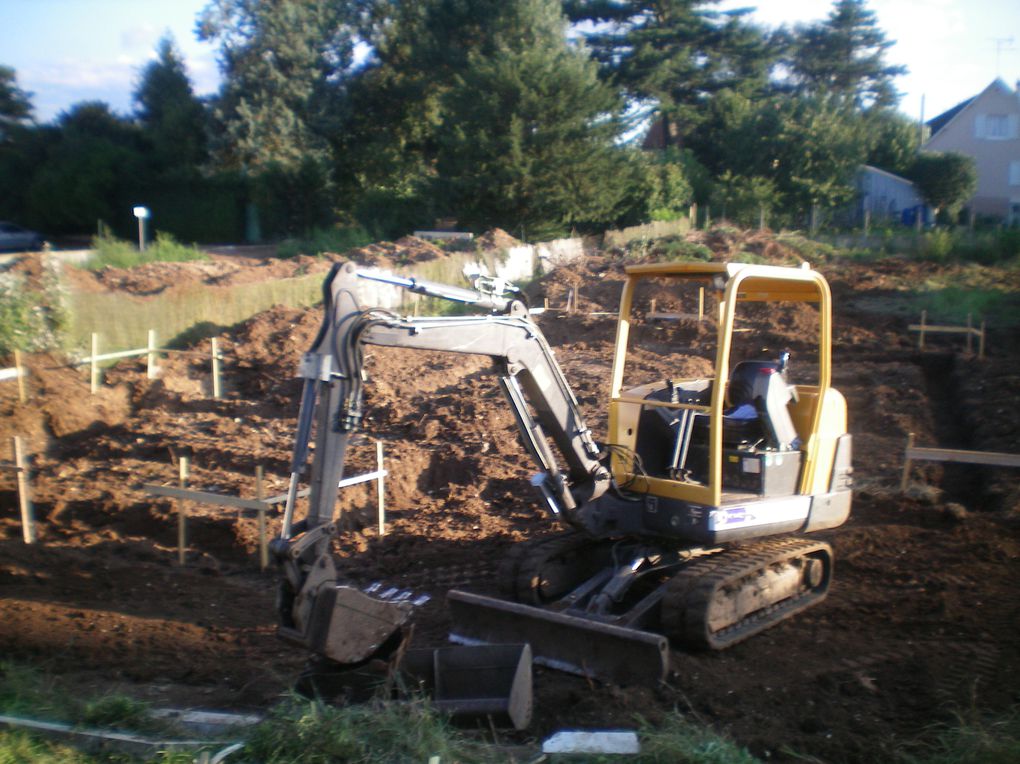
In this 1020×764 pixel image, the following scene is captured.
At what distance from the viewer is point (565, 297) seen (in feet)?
70.0

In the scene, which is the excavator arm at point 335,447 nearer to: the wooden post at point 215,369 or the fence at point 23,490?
the fence at point 23,490

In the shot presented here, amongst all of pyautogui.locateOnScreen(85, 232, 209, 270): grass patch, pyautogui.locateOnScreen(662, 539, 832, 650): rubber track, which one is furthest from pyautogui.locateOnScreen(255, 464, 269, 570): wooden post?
pyautogui.locateOnScreen(85, 232, 209, 270): grass patch

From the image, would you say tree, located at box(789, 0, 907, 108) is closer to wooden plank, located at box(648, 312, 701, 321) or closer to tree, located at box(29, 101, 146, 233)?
tree, located at box(29, 101, 146, 233)

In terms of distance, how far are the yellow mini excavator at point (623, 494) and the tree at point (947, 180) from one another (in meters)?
38.4

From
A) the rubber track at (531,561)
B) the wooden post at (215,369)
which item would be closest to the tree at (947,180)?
the wooden post at (215,369)

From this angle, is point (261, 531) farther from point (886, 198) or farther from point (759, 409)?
point (886, 198)

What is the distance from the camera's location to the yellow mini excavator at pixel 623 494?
16.3 feet

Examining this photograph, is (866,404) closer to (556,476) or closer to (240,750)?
(556,476)

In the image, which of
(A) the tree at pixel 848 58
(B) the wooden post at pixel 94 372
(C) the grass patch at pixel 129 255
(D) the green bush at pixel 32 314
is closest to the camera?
(B) the wooden post at pixel 94 372

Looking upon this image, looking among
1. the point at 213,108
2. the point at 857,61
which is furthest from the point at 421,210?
the point at 857,61

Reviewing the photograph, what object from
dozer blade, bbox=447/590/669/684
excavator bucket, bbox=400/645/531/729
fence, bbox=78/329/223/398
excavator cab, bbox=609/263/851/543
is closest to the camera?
excavator bucket, bbox=400/645/531/729

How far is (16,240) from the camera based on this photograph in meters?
35.0

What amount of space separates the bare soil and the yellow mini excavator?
1.09ft

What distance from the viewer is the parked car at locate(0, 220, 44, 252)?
34.4 metres
